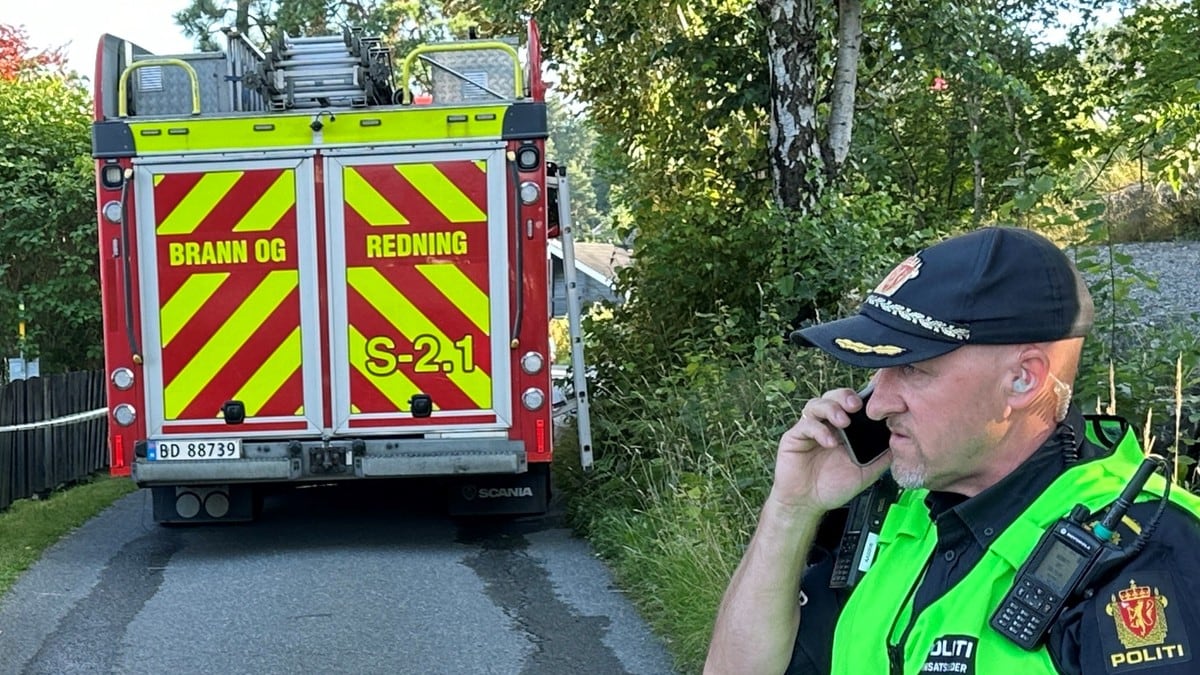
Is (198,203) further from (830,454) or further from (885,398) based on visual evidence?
(885,398)

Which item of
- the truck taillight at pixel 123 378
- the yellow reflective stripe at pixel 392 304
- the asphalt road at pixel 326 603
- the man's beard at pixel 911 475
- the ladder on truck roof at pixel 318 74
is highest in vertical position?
the ladder on truck roof at pixel 318 74

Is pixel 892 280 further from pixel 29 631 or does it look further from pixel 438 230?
pixel 438 230

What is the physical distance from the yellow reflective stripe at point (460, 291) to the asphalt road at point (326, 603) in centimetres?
150

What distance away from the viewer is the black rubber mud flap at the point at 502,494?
8797mm

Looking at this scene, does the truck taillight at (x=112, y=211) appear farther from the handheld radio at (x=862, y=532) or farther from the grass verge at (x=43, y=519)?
the handheld radio at (x=862, y=532)

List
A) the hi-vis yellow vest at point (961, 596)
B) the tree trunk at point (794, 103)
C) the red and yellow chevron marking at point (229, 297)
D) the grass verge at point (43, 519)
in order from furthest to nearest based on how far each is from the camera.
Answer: the tree trunk at point (794, 103) < the grass verge at point (43, 519) < the red and yellow chevron marking at point (229, 297) < the hi-vis yellow vest at point (961, 596)

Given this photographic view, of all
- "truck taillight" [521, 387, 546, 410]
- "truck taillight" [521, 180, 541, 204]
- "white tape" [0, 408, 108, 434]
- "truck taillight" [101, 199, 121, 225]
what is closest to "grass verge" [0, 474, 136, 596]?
"white tape" [0, 408, 108, 434]

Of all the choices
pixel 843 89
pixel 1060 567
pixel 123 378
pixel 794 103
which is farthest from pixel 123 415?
pixel 1060 567

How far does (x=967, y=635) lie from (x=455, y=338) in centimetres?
652

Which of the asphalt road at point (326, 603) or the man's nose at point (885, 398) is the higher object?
the man's nose at point (885, 398)

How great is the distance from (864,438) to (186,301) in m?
6.61

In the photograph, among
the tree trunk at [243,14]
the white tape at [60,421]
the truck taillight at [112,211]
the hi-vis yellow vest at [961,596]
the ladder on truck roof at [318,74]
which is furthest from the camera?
the tree trunk at [243,14]

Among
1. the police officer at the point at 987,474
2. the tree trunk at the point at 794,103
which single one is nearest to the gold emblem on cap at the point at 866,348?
the police officer at the point at 987,474

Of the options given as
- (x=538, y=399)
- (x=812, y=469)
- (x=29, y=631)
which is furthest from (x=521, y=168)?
(x=812, y=469)
